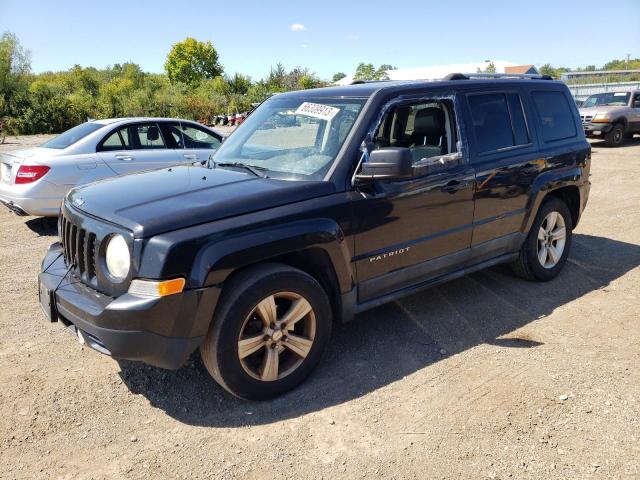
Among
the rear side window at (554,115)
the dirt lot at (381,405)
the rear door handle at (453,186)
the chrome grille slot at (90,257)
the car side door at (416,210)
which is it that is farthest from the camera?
the rear side window at (554,115)

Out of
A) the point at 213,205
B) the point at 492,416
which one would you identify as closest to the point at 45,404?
the point at 213,205

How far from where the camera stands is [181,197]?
3.13 meters

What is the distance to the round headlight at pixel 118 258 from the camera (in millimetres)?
2822

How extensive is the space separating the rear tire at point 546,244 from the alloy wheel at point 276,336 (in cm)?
261

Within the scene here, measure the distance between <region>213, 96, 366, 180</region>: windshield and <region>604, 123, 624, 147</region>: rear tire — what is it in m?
16.3

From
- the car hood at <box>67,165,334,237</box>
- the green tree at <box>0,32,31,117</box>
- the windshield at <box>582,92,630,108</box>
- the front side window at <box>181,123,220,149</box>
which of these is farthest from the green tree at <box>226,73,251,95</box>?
the car hood at <box>67,165,334,237</box>

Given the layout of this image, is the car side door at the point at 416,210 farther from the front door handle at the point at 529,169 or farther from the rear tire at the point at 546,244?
the rear tire at the point at 546,244

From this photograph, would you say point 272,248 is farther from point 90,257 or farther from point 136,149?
point 136,149

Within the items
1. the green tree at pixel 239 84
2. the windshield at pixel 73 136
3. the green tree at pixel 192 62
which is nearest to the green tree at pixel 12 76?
the green tree at pixel 239 84

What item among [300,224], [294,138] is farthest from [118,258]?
[294,138]

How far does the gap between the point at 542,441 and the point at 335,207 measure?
178 centimetres

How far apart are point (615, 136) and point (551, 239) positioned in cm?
1455

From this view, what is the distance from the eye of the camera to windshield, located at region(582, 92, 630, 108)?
1783 centimetres

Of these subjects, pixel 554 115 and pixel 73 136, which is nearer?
pixel 554 115
